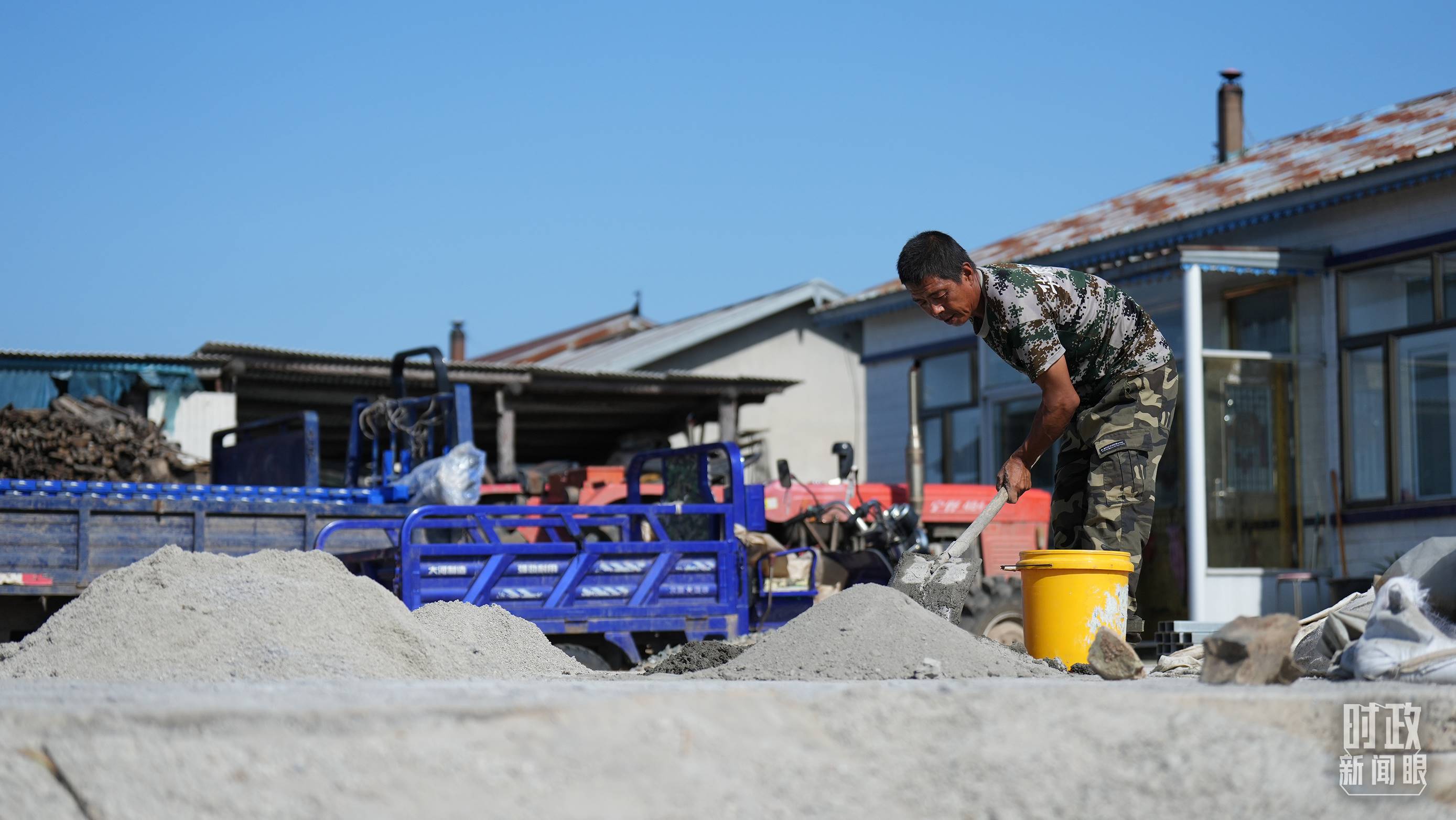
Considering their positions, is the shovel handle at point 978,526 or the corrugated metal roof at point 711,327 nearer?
the shovel handle at point 978,526

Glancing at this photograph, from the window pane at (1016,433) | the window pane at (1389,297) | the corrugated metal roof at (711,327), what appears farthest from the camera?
the corrugated metal roof at (711,327)

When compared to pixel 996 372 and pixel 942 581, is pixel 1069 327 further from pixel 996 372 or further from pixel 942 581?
pixel 996 372

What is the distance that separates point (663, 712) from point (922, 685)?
101 centimetres

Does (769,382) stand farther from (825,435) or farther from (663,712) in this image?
(663,712)

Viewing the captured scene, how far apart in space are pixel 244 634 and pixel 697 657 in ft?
7.42

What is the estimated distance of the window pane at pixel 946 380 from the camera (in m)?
16.3

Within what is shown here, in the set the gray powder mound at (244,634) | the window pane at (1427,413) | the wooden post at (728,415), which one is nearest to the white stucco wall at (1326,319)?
the window pane at (1427,413)

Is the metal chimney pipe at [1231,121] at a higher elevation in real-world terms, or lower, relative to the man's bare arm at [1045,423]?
higher

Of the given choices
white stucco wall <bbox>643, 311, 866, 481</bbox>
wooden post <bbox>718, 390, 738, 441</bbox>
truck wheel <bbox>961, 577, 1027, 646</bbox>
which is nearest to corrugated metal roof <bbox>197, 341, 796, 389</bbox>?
wooden post <bbox>718, 390, 738, 441</bbox>

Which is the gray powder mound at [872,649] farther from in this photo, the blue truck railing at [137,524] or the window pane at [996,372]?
the window pane at [996,372]

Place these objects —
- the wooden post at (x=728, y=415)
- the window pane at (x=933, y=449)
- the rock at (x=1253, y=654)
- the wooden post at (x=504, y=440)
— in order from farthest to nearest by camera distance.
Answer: the wooden post at (x=728, y=415), the window pane at (x=933, y=449), the wooden post at (x=504, y=440), the rock at (x=1253, y=654)

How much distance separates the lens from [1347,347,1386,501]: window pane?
11.9 meters

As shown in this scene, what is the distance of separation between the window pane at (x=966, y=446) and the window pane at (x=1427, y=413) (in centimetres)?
495

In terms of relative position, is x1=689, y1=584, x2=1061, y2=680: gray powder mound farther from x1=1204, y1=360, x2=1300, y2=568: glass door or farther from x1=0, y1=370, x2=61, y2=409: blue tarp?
x1=0, y1=370, x2=61, y2=409: blue tarp
